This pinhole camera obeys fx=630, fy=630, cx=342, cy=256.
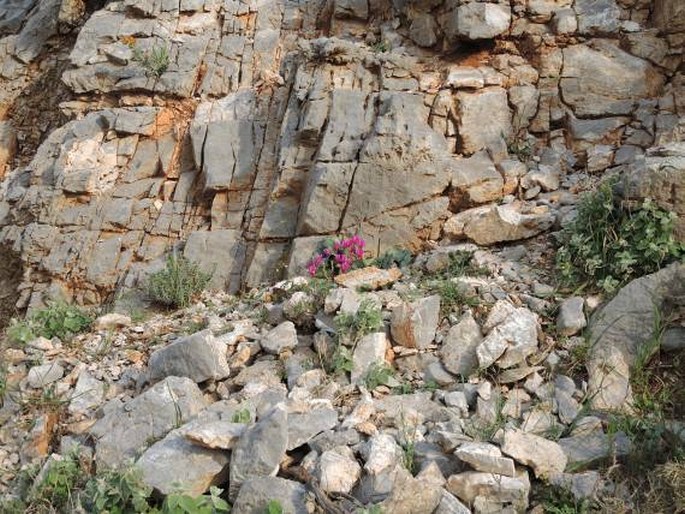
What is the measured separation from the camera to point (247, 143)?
26.8 ft

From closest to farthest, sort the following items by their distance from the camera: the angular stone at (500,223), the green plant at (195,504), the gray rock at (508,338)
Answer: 1. the green plant at (195,504)
2. the gray rock at (508,338)
3. the angular stone at (500,223)

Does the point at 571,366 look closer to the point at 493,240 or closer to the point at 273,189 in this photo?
the point at 493,240

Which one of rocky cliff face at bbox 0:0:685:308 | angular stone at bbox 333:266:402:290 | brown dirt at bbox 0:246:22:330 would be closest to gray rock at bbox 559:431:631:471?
angular stone at bbox 333:266:402:290

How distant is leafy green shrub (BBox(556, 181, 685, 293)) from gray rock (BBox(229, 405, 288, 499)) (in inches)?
106

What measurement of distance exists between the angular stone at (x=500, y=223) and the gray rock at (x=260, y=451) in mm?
3299

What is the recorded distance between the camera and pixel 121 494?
343cm

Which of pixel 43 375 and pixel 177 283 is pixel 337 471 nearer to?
pixel 43 375

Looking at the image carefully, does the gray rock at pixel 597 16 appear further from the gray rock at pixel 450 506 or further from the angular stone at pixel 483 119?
the gray rock at pixel 450 506

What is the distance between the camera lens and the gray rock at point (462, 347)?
438cm

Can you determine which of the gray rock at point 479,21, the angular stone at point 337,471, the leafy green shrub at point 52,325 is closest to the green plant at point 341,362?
the angular stone at point 337,471

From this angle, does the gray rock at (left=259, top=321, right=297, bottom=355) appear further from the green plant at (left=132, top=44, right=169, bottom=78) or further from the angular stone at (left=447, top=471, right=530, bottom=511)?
the green plant at (left=132, top=44, right=169, bottom=78)

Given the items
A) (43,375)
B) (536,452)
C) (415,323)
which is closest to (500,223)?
(415,323)

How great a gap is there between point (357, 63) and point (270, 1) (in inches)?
114

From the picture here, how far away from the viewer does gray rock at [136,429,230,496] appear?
3.46m
